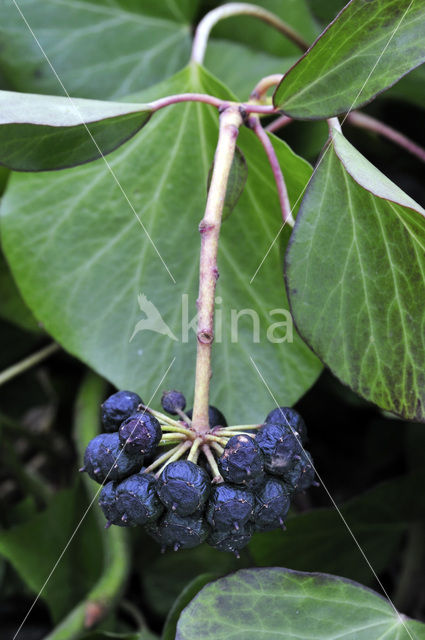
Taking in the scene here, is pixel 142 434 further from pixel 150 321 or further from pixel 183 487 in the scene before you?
pixel 150 321

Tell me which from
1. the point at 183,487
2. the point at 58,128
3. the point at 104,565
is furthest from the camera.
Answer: the point at 104,565

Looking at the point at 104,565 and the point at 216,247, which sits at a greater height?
the point at 216,247

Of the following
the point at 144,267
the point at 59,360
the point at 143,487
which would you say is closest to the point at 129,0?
the point at 144,267

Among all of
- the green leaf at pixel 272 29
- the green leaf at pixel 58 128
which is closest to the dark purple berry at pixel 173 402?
the green leaf at pixel 58 128

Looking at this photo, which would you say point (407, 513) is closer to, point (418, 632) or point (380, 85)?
point (418, 632)

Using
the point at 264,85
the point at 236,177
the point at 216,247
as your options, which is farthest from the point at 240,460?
the point at 264,85

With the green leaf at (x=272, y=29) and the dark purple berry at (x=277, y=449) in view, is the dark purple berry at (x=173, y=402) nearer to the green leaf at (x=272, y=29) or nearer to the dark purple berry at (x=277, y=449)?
the dark purple berry at (x=277, y=449)
